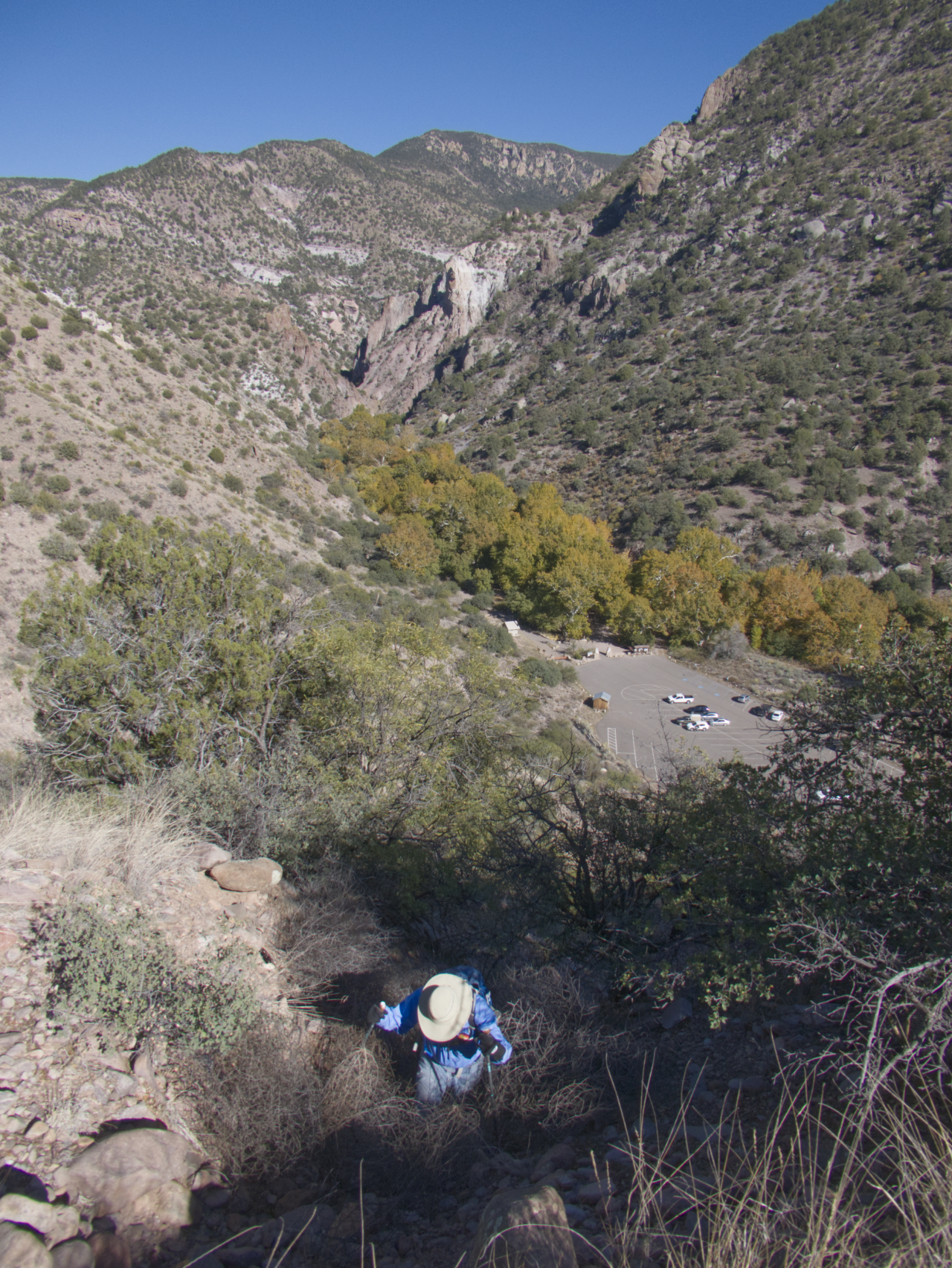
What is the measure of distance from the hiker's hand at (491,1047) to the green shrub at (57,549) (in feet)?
70.6

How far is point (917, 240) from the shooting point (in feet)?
192

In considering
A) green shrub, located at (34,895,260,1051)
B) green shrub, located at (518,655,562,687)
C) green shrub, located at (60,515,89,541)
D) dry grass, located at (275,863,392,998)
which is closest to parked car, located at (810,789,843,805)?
dry grass, located at (275,863,392,998)

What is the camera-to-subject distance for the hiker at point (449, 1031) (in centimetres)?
362

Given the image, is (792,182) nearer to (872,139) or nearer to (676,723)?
(872,139)

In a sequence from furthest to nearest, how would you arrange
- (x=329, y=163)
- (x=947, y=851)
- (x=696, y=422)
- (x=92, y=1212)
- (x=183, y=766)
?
1. (x=329, y=163)
2. (x=696, y=422)
3. (x=183, y=766)
4. (x=947, y=851)
5. (x=92, y=1212)

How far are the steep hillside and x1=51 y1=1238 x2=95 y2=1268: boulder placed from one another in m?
47.9

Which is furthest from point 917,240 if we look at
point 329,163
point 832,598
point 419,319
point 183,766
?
point 329,163

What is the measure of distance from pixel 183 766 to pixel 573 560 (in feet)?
114

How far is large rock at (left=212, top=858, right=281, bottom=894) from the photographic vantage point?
5.64 meters

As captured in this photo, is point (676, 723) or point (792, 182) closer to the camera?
point (676, 723)

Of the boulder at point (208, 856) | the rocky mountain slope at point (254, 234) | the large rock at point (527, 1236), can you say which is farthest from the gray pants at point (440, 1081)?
the rocky mountain slope at point (254, 234)

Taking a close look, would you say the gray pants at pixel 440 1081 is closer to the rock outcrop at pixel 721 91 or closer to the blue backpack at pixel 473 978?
the blue backpack at pixel 473 978

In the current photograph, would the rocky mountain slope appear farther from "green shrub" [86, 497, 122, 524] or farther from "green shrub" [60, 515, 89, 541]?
"green shrub" [60, 515, 89, 541]

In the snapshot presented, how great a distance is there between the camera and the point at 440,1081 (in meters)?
3.80
